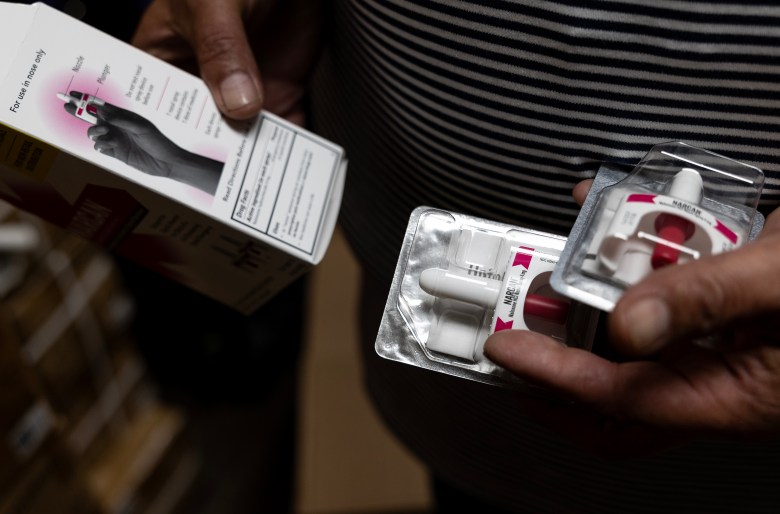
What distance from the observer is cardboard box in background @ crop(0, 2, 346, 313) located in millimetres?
439

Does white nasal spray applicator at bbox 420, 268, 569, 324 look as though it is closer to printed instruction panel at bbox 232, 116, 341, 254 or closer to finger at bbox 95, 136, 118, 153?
printed instruction panel at bbox 232, 116, 341, 254

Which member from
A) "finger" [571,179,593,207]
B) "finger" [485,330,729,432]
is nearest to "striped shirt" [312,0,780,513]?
"finger" [571,179,593,207]

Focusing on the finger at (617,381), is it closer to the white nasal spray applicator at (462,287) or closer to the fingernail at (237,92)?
the white nasal spray applicator at (462,287)

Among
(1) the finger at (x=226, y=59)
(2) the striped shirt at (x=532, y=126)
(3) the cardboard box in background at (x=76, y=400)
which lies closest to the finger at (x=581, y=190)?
(2) the striped shirt at (x=532, y=126)

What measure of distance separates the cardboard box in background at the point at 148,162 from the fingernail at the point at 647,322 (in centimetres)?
24

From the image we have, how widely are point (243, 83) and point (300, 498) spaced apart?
0.84 meters

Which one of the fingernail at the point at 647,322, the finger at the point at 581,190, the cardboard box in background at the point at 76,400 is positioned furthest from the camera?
the cardboard box in background at the point at 76,400

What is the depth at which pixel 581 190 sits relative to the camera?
432mm

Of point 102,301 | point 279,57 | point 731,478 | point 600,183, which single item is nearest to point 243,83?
point 279,57

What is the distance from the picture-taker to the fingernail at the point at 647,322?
0.33m

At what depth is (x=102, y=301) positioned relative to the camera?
113 centimetres

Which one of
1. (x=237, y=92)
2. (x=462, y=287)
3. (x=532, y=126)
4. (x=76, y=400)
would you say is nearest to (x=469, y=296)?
(x=462, y=287)

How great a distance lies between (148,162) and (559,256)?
0.26 metres

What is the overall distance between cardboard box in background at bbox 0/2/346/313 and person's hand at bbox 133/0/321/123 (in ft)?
0.07
